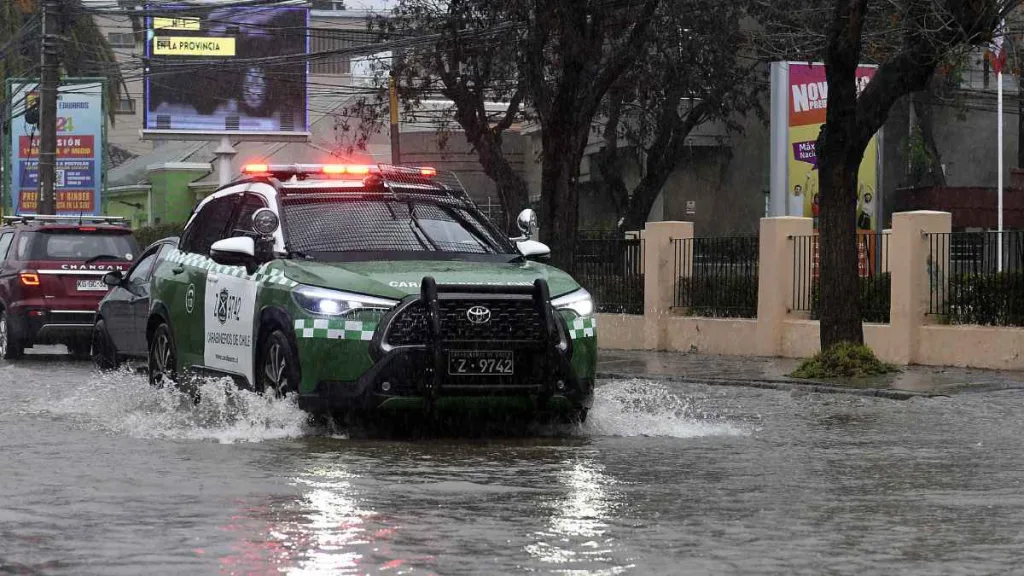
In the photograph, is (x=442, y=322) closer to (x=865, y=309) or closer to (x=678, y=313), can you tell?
(x=865, y=309)

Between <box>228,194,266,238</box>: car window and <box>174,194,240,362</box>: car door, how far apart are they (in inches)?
5.4

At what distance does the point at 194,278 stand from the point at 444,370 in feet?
9.79

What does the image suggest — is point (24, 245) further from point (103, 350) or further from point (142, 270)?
point (142, 270)

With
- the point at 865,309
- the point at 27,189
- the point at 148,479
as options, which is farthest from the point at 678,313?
the point at 27,189

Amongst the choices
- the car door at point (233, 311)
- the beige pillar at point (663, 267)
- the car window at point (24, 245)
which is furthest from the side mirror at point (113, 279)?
the beige pillar at point (663, 267)

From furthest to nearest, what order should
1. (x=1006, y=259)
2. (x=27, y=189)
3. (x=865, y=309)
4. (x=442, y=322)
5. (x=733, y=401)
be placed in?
(x=27, y=189) < (x=865, y=309) < (x=1006, y=259) < (x=733, y=401) < (x=442, y=322)

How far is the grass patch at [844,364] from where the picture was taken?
1781 centimetres

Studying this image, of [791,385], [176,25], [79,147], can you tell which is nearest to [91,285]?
[791,385]

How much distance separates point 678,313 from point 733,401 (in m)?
9.19

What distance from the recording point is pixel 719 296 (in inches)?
936

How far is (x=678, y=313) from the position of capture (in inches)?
973

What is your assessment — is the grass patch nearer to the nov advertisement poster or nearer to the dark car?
the dark car

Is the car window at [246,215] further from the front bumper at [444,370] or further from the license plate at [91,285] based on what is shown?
the license plate at [91,285]

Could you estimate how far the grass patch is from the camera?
58.4ft
